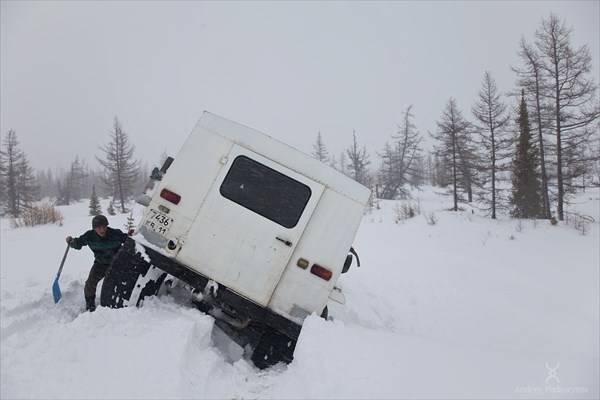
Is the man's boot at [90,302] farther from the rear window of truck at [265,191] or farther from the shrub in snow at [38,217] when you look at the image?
the shrub in snow at [38,217]

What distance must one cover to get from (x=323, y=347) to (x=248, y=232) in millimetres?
1535

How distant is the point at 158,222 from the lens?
4.32 metres

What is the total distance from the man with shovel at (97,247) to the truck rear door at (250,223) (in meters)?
1.59

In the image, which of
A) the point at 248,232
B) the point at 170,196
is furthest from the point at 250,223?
the point at 170,196

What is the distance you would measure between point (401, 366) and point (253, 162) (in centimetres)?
269

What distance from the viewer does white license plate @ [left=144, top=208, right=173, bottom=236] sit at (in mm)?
4305

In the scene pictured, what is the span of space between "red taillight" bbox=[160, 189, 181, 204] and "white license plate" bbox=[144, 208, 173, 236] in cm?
19

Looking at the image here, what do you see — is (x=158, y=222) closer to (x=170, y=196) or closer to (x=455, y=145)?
(x=170, y=196)

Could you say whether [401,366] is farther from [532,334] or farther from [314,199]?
[532,334]

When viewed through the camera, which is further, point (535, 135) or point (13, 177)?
point (13, 177)

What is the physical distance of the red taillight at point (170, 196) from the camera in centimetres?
432

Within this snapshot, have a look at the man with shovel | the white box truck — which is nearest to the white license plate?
the white box truck

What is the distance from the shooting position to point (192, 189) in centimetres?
436

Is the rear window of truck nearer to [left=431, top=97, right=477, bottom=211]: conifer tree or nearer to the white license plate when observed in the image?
the white license plate
